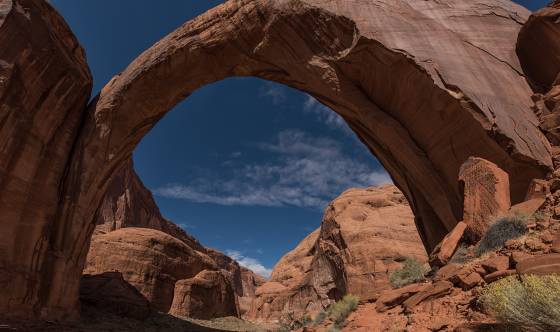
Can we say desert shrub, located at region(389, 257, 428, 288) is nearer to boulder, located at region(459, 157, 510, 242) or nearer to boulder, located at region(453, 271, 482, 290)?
boulder, located at region(459, 157, 510, 242)

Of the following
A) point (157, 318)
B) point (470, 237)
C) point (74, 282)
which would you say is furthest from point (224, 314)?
point (470, 237)

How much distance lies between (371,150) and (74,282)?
1206 centimetres

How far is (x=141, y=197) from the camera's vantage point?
45469 millimetres

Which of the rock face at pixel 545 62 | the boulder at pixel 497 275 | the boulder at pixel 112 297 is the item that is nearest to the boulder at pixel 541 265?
the boulder at pixel 497 275

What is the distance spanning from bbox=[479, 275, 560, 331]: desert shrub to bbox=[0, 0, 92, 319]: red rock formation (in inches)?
476

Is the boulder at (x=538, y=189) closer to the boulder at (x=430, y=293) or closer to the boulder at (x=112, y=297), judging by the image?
the boulder at (x=430, y=293)

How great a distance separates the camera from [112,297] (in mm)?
14930

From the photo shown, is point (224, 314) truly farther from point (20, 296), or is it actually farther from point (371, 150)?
point (371, 150)

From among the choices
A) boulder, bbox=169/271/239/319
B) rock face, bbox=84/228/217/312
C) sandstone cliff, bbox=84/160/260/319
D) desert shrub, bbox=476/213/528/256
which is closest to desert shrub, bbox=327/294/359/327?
desert shrub, bbox=476/213/528/256

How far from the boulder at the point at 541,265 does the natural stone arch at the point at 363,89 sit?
13.5ft

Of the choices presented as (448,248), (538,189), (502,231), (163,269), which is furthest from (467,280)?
(163,269)

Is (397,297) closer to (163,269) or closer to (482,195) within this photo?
(482,195)

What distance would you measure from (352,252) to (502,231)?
870 inches

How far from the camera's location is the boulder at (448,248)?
715 centimetres
